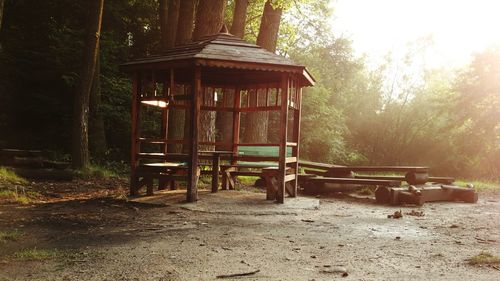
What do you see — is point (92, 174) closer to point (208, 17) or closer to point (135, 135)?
point (135, 135)

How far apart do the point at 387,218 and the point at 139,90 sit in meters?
5.82

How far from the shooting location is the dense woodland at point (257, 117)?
1639cm

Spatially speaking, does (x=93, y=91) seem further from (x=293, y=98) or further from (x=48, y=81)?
(x=293, y=98)

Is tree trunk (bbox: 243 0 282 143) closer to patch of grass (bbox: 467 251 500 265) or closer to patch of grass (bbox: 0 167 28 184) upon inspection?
patch of grass (bbox: 0 167 28 184)

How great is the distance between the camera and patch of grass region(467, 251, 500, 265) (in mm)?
4840

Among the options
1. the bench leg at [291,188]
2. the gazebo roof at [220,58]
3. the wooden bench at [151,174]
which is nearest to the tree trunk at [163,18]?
the gazebo roof at [220,58]

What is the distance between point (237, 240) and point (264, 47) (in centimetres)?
1114

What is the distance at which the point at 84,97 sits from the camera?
42.1ft

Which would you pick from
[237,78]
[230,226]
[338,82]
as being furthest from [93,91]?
[338,82]

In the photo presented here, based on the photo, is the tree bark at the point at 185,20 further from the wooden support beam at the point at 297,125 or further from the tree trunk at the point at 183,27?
the wooden support beam at the point at 297,125

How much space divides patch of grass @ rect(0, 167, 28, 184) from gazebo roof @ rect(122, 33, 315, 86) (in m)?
4.24

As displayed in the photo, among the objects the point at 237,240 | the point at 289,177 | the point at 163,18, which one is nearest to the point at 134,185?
the point at 289,177

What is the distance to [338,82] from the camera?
33469mm

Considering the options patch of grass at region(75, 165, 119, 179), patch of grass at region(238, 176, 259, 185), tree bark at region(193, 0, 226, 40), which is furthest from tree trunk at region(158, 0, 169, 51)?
patch of grass at region(238, 176, 259, 185)
